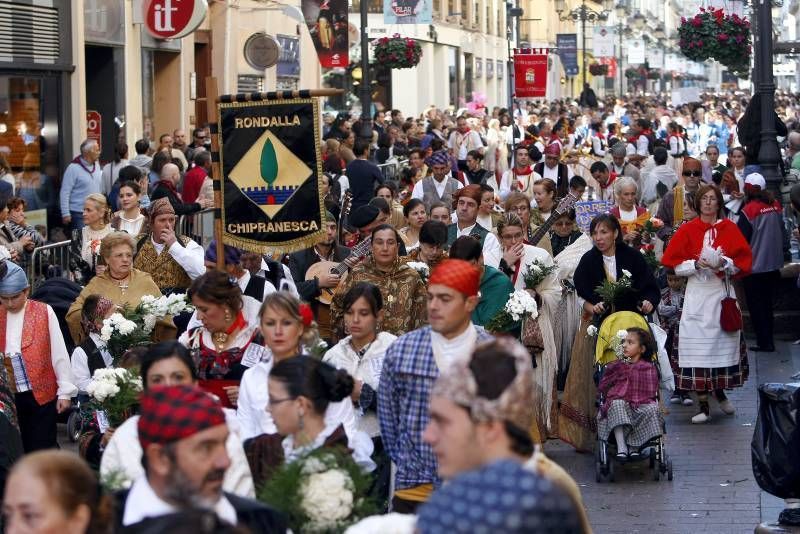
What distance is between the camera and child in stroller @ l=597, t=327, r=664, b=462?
1091 cm

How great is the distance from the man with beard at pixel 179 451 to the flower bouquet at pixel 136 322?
4646mm

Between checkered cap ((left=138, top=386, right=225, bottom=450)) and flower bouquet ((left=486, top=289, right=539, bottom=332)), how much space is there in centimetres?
536

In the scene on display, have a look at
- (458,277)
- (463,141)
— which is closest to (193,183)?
(458,277)

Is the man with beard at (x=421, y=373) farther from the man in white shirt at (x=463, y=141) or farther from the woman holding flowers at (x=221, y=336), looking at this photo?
the man in white shirt at (x=463, y=141)

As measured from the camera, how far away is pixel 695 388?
13.0 m

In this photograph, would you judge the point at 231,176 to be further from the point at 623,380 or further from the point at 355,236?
the point at 355,236

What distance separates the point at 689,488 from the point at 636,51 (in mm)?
79848

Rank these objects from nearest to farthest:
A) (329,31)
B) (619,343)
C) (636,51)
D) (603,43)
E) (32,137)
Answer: (619,343), (32,137), (329,31), (603,43), (636,51)

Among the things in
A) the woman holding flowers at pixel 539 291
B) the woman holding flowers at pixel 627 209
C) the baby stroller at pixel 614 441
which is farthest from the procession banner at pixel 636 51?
the baby stroller at pixel 614 441

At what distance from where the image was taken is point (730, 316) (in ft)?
42.4

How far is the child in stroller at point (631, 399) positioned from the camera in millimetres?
10906

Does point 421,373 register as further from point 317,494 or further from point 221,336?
point 221,336

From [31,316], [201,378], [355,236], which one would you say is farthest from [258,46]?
[201,378]

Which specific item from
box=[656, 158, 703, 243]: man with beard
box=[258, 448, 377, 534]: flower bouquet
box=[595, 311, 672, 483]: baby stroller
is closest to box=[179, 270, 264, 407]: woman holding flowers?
box=[258, 448, 377, 534]: flower bouquet
